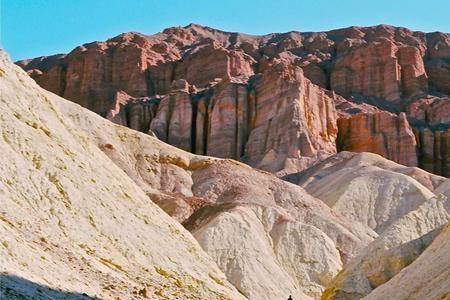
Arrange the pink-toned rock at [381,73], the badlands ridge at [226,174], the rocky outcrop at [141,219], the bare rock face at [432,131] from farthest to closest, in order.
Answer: the pink-toned rock at [381,73]
the bare rock face at [432,131]
the badlands ridge at [226,174]
the rocky outcrop at [141,219]

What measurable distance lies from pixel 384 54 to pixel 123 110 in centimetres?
5038

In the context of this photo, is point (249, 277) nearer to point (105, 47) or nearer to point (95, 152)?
point (95, 152)

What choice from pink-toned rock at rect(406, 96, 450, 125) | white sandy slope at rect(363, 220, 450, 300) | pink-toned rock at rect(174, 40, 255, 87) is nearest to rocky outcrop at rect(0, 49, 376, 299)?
white sandy slope at rect(363, 220, 450, 300)

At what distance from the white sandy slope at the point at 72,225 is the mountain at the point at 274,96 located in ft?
203

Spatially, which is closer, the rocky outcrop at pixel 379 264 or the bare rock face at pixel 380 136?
the rocky outcrop at pixel 379 264

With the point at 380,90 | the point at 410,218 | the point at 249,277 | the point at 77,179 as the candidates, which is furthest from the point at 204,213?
the point at 380,90

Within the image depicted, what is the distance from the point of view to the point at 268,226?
71250 mm

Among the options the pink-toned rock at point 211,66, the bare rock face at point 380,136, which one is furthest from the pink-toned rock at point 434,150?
the pink-toned rock at point 211,66

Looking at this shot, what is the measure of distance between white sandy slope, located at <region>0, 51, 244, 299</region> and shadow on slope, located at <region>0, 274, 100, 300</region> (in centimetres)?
4

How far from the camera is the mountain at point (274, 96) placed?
121188 millimetres

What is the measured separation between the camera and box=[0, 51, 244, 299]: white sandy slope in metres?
27.6

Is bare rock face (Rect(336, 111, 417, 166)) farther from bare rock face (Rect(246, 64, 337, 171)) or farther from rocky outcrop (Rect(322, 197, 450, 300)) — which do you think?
rocky outcrop (Rect(322, 197, 450, 300))

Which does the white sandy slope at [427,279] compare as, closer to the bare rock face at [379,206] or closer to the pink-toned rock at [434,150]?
the bare rock face at [379,206]

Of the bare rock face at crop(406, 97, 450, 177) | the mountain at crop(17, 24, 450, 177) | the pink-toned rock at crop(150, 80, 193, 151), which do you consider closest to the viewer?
the mountain at crop(17, 24, 450, 177)
